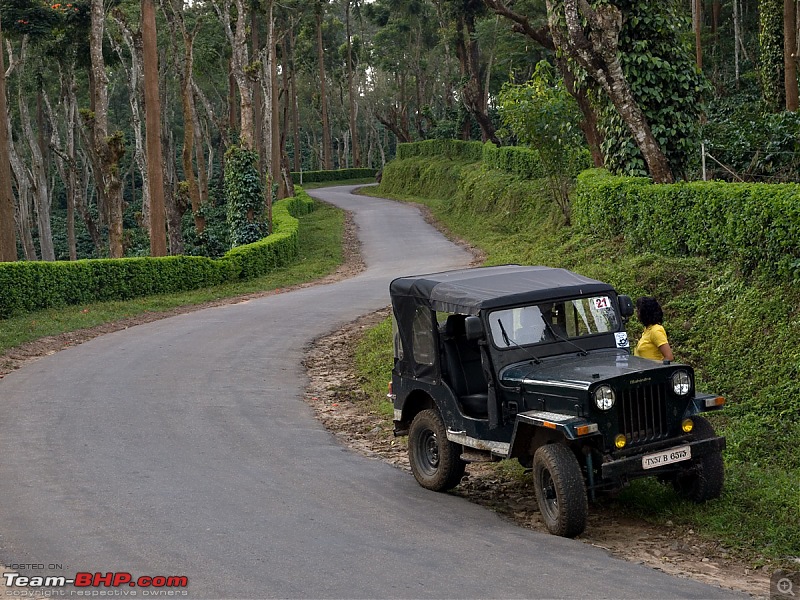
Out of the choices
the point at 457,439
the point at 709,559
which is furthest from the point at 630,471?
the point at 457,439

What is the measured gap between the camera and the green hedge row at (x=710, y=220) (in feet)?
42.5

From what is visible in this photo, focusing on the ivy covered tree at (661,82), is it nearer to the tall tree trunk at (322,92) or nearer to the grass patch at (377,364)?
the grass patch at (377,364)

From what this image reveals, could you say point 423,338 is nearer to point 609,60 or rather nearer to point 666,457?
point 666,457

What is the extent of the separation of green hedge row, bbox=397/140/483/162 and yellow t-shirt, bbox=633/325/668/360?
46062mm

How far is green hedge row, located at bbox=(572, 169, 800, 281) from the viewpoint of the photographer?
12961mm

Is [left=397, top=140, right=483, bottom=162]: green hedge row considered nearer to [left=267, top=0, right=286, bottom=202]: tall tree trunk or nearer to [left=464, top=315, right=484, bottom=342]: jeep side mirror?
[left=267, top=0, right=286, bottom=202]: tall tree trunk

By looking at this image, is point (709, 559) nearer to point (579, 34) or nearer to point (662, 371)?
point (662, 371)

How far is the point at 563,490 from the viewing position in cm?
812

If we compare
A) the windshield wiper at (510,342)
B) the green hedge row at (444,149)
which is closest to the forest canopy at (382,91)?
the green hedge row at (444,149)

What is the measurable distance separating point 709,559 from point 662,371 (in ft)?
5.31

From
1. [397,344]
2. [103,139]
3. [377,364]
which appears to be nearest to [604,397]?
[397,344]

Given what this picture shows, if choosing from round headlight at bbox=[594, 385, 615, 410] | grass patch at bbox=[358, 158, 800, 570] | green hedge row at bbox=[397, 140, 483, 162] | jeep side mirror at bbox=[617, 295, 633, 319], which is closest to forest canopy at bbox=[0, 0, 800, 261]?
green hedge row at bbox=[397, 140, 483, 162]

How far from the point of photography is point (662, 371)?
841 centimetres

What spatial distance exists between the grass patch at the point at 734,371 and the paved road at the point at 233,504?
1271 mm
